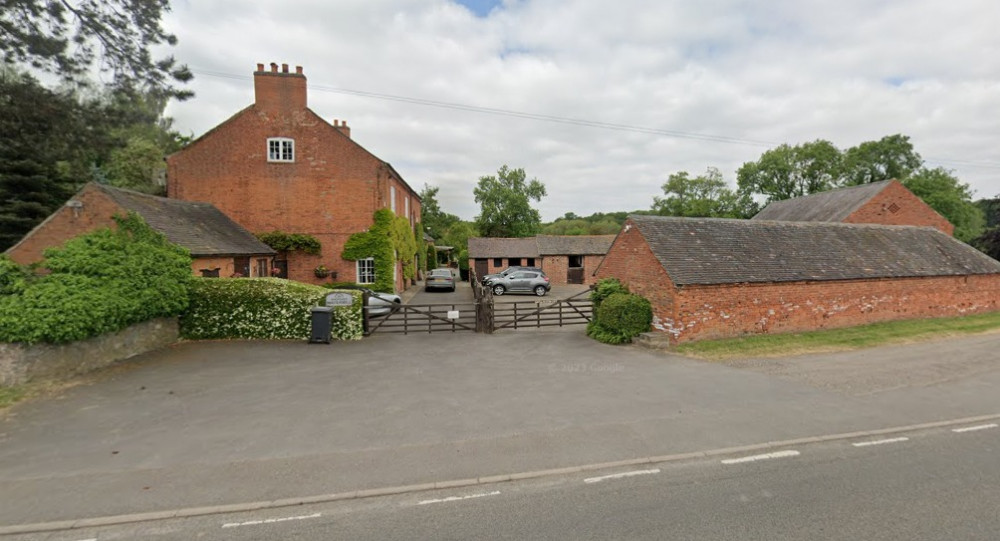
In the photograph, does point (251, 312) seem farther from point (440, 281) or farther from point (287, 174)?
point (440, 281)

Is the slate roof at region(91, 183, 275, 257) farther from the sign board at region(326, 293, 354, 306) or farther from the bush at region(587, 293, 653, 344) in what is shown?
the bush at region(587, 293, 653, 344)

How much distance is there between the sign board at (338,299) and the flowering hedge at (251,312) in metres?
0.17

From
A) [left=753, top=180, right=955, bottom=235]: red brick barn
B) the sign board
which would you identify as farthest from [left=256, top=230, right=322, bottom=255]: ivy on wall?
[left=753, top=180, right=955, bottom=235]: red brick barn

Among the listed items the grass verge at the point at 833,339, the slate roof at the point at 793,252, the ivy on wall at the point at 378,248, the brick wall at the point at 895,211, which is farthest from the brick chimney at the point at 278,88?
the brick wall at the point at 895,211

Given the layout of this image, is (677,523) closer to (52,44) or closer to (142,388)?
(142,388)

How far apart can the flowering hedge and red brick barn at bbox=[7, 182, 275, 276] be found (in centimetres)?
249

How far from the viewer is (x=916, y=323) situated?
14.7 metres

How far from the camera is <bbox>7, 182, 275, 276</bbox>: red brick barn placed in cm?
1453

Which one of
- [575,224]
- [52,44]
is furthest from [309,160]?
[575,224]

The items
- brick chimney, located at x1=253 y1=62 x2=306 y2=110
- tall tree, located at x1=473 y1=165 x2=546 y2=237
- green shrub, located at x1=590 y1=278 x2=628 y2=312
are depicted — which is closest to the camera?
green shrub, located at x1=590 y1=278 x2=628 y2=312

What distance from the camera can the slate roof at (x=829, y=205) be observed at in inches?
1096

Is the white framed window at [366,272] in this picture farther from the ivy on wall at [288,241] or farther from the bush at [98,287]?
the bush at [98,287]

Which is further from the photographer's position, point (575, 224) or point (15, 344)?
point (575, 224)

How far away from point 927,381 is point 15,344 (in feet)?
61.3
